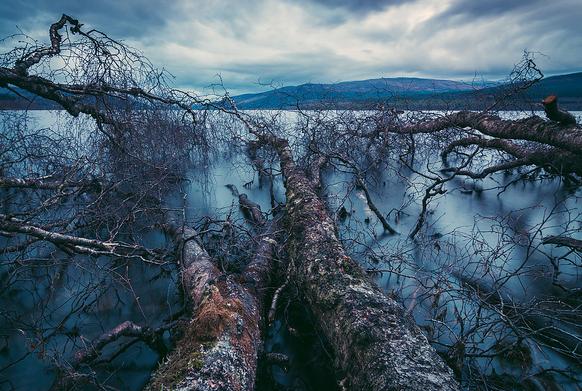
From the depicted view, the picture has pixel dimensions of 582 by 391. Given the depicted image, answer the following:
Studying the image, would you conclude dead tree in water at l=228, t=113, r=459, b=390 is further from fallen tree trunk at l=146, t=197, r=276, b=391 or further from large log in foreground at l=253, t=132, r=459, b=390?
fallen tree trunk at l=146, t=197, r=276, b=391

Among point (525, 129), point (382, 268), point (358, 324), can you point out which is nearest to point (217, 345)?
point (358, 324)

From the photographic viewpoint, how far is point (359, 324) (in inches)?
99.3

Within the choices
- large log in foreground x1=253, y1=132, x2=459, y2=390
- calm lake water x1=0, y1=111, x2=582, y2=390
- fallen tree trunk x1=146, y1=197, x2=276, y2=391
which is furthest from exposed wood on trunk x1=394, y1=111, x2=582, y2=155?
fallen tree trunk x1=146, y1=197, x2=276, y2=391

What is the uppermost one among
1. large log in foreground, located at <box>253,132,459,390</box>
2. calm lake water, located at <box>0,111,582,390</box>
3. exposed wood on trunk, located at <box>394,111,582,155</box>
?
exposed wood on trunk, located at <box>394,111,582,155</box>

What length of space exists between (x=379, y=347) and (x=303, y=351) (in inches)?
64.7

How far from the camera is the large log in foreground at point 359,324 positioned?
81.2 inches

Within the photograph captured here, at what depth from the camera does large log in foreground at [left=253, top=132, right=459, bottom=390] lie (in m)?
2.06

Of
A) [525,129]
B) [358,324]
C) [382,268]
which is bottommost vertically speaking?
[382,268]

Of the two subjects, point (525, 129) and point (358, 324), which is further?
point (525, 129)

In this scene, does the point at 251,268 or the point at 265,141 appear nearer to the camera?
the point at 251,268

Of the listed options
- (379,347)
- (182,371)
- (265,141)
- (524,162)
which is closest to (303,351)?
(379,347)

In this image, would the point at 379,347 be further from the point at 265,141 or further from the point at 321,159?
the point at 265,141

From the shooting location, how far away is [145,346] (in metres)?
3.82

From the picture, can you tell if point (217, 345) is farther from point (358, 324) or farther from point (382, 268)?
point (382, 268)
